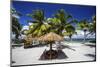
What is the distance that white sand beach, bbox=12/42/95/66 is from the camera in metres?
2.32

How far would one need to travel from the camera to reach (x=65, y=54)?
253 centimetres

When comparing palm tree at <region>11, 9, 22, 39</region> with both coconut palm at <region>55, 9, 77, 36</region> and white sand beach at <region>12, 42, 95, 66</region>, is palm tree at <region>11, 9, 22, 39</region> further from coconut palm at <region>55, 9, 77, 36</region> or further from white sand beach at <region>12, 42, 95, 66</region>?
coconut palm at <region>55, 9, 77, 36</region>

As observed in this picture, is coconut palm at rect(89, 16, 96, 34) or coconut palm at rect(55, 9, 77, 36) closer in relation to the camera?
coconut palm at rect(55, 9, 77, 36)

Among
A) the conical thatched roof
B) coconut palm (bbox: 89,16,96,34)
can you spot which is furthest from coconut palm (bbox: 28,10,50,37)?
coconut palm (bbox: 89,16,96,34)

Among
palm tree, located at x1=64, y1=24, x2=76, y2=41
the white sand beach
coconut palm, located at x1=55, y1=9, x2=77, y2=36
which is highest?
coconut palm, located at x1=55, y1=9, x2=77, y2=36

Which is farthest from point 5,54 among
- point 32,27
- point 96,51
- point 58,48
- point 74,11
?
point 96,51

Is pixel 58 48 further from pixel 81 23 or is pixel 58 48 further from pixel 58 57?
pixel 81 23

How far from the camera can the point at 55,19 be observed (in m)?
2.49

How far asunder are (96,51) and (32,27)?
102 centimetres

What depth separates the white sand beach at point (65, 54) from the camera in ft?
7.62

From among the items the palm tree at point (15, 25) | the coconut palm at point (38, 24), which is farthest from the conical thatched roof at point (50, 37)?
the palm tree at point (15, 25)

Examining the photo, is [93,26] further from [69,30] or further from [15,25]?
[15,25]

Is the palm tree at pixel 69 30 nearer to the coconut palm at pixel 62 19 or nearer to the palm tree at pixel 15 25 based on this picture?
the coconut palm at pixel 62 19

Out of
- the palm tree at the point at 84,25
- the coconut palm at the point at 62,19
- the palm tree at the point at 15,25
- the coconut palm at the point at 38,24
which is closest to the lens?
the palm tree at the point at 15,25
